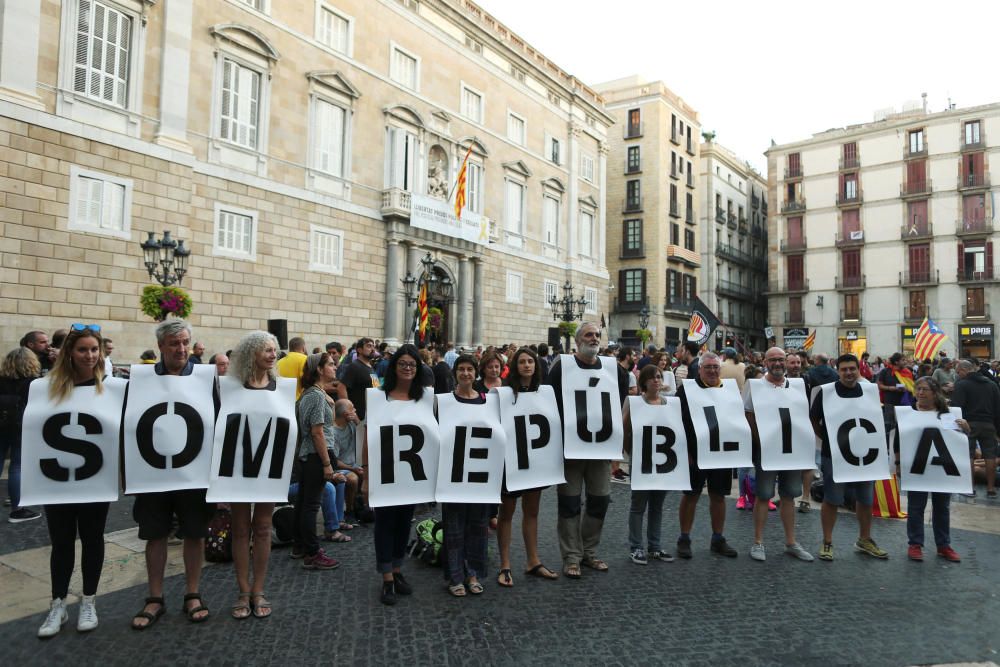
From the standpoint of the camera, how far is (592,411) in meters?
5.51

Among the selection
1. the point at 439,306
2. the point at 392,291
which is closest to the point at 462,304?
the point at 439,306

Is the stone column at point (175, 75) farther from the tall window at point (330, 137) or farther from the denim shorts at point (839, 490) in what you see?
the denim shorts at point (839, 490)

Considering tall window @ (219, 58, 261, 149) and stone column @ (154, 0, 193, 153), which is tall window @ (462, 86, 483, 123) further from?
stone column @ (154, 0, 193, 153)

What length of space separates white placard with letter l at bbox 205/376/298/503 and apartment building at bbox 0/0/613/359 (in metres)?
12.4

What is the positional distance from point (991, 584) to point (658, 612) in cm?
315

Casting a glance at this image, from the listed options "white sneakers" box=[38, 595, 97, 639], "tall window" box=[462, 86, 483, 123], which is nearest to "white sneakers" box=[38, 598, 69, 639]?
"white sneakers" box=[38, 595, 97, 639]

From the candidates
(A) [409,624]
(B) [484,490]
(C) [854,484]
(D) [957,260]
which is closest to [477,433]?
(B) [484,490]

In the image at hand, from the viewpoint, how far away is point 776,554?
20.1 feet

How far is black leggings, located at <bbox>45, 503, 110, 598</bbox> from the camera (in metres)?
4.15

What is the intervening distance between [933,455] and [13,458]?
30.5 feet

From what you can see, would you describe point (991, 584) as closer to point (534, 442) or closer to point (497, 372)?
point (534, 442)

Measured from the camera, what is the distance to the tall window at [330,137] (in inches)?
819

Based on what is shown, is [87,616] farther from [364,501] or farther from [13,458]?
[13,458]

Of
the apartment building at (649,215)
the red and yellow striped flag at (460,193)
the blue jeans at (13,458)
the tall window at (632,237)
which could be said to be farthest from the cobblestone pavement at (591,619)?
the tall window at (632,237)
